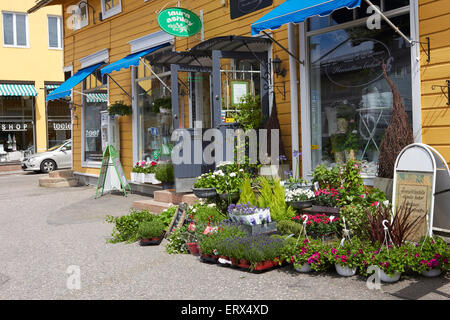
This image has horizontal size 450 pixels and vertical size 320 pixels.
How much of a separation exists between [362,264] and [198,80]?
21.7 ft

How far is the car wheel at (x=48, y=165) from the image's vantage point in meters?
21.6

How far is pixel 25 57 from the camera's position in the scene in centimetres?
2441

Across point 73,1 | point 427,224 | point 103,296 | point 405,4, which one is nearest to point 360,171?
point 427,224

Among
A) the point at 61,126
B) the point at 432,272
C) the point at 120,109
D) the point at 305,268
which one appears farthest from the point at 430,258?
the point at 61,126

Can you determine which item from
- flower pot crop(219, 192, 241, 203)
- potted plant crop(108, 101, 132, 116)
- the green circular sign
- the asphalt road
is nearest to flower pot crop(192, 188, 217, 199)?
flower pot crop(219, 192, 241, 203)

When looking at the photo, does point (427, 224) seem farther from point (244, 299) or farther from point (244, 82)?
point (244, 82)

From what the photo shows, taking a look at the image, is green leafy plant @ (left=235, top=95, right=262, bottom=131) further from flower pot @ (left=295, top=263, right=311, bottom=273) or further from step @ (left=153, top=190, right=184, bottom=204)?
flower pot @ (left=295, top=263, right=311, bottom=273)

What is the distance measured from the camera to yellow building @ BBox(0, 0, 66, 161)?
24000mm

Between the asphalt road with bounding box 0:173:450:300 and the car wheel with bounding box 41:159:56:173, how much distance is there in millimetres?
13800

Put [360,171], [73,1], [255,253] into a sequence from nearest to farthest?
1. [255,253]
2. [360,171]
3. [73,1]

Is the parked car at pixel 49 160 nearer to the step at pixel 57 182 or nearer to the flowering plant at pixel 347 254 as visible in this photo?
the step at pixel 57 182

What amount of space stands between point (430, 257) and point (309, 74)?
403 centimetres

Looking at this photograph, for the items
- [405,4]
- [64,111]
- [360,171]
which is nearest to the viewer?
[405,4]

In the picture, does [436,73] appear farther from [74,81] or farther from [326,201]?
[74,81]
